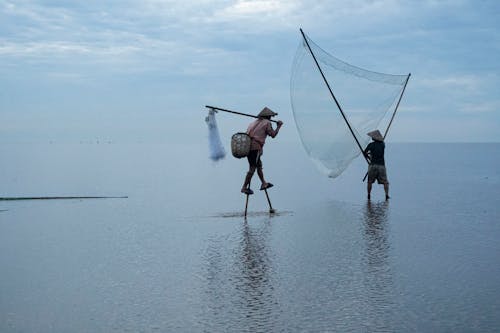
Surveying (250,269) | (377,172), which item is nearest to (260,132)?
(377,172)

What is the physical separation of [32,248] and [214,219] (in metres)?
3.98

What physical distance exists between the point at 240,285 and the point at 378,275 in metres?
1.52

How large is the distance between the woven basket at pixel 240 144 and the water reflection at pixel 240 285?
110 inches

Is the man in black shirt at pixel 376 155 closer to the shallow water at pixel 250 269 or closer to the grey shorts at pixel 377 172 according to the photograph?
the grey shorts at pixel 377 172

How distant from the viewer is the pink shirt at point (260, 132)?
513 inches

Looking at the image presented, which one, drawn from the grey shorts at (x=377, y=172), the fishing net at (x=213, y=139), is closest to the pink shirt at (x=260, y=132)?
the fishing net at (x=213, y=139)

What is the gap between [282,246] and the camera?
9.25 meters

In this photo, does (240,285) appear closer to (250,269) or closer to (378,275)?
(250,269)

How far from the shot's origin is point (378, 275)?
287 inches

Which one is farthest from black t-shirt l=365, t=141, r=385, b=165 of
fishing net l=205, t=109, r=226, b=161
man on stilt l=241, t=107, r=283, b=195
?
fishing net l=205, t=109, r=226, b=161

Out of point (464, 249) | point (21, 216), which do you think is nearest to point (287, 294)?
point (464, 249)

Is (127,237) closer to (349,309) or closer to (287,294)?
(287,294)

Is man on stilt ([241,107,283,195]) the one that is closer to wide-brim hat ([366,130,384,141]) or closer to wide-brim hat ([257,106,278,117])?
wide-brim hat ([257,106,278,117])

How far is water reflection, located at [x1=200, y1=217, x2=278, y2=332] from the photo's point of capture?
18.2 ft
